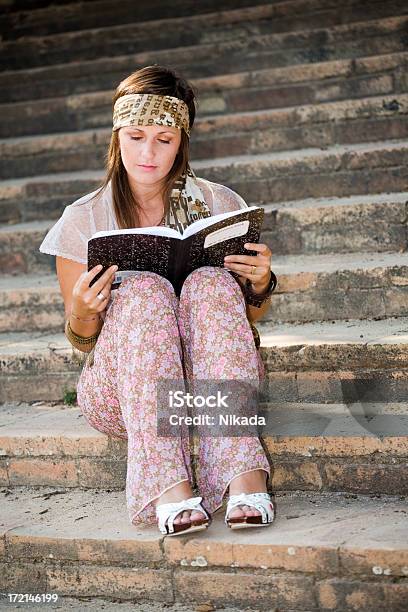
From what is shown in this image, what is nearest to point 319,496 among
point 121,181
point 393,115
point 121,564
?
point 121,564

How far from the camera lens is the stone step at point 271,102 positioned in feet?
15.1

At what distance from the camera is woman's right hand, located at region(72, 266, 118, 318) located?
2557 millimetres

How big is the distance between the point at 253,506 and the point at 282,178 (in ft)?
7.17

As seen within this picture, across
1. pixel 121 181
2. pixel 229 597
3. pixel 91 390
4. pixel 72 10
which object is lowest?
pixel 229 597

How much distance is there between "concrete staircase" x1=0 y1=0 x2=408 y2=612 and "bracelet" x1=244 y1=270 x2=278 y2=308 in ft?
1.10

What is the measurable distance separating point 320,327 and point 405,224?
71 centimetres

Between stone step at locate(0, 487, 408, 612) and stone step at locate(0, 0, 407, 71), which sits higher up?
stone step at locate(0, 0, 407, 71)

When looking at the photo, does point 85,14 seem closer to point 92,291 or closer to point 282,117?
point 282,117

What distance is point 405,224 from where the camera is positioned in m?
3.79

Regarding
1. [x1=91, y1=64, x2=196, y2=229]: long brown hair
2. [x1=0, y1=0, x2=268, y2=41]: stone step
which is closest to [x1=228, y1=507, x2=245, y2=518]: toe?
[x1=91, y1=64, x2=196, y2=229]: long brown hair

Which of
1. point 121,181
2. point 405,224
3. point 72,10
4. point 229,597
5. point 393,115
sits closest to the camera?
point 229,597

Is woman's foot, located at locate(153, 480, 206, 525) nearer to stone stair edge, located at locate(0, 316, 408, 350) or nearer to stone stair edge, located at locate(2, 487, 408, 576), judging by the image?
stone stair edge, located at locate(2, 487, 408, 576)

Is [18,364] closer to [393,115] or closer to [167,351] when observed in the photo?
[167,351]

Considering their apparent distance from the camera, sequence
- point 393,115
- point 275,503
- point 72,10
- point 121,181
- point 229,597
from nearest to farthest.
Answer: point 229,597
point 275,503
point 121,181
point 393,115
point 72,10
